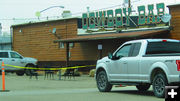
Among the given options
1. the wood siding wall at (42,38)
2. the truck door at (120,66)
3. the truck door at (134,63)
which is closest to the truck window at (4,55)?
A: the wood siding wall at (42,38)

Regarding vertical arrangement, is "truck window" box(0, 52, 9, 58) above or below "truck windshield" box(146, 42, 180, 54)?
below

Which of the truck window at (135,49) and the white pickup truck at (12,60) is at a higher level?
the truck window at (135,49)

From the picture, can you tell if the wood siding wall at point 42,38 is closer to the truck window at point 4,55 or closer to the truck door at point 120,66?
the truck window at point 4,55

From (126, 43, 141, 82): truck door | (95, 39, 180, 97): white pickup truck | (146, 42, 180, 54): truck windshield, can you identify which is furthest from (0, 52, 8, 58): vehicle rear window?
(146, 42, 180, 54): truck windshield

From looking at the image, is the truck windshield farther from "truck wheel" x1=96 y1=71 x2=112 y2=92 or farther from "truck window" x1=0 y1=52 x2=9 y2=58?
"truck window" x1=0 y1=52 x2=9 y2=58

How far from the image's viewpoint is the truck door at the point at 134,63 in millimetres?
14094

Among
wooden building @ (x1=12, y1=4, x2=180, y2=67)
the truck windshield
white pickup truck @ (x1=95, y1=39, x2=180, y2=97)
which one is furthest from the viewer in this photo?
wooden building @ (x1=12, y1=4, x2=180, y2=67)

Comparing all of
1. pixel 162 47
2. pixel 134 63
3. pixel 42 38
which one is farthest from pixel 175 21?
pixel 42 38

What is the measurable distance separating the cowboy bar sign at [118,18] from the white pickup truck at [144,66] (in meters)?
13.0

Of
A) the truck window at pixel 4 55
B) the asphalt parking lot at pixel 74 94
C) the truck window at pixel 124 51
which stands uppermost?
the truck window at pixel 124 51

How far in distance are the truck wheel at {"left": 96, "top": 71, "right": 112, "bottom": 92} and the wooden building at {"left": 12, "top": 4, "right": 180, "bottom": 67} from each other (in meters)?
11.4

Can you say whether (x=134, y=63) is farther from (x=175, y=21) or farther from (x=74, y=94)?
(x=175, y=21)

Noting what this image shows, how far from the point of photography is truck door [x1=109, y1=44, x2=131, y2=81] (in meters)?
14.8

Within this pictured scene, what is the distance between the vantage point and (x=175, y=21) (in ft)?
89.9
